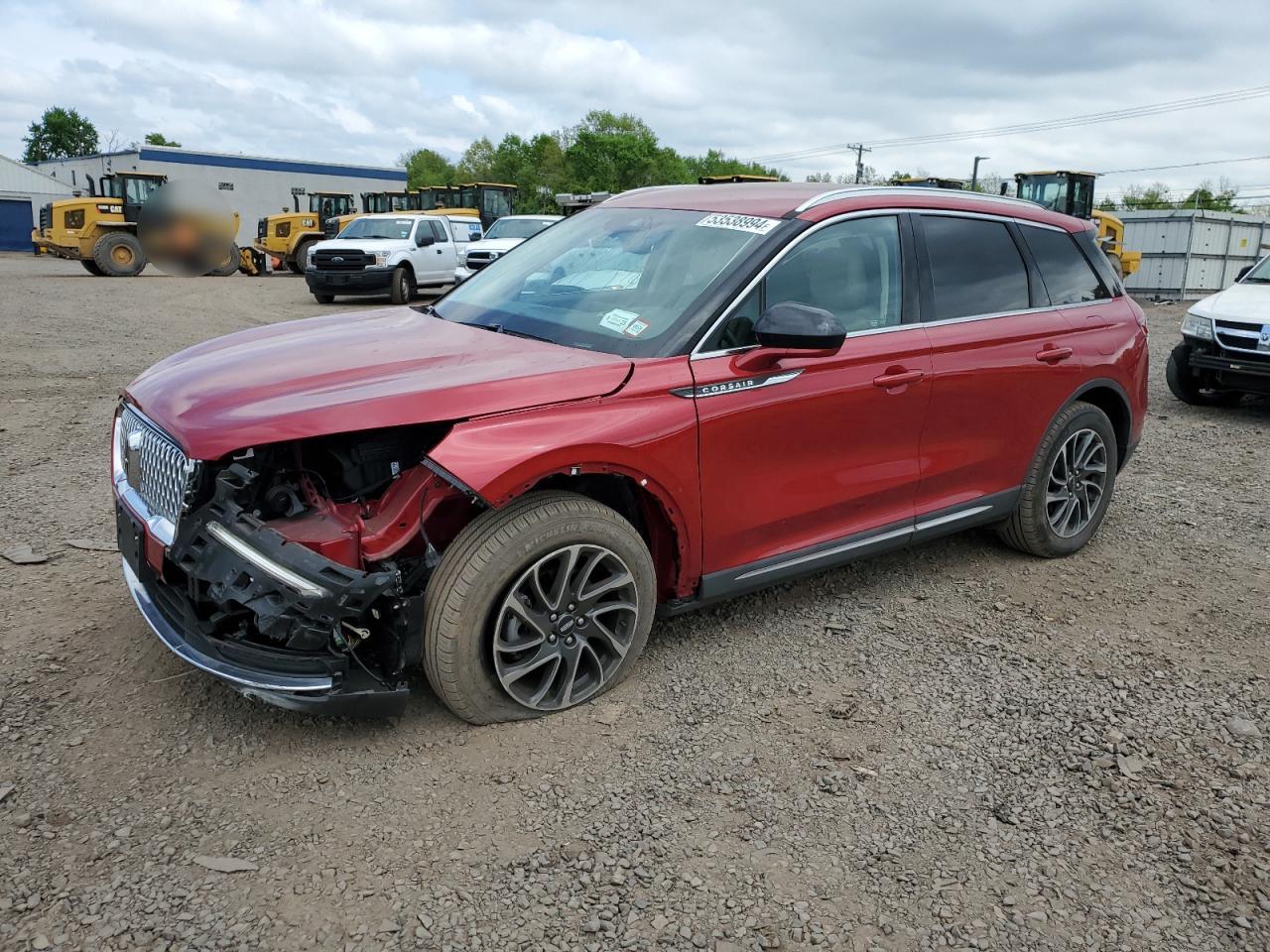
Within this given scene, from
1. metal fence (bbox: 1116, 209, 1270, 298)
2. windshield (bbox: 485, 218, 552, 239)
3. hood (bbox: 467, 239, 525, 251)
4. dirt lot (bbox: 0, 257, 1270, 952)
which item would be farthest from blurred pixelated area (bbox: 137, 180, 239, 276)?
metal fence (bbox: 1116, 209, 1270, 298)

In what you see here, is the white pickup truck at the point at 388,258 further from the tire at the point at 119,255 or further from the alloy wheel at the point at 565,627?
the alloy wheel at the point at 565,627

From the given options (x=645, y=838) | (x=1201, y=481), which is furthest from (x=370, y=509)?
(x=1201, y=481)

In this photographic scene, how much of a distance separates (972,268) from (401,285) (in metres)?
15.5

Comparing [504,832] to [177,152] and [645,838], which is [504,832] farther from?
[177,152]

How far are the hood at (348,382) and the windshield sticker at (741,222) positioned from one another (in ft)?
2.83

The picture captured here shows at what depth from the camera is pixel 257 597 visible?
276 centimetres

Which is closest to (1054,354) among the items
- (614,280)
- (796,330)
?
(796,330)

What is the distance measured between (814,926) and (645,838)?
54 cm

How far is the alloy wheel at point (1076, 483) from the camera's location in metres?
4.83

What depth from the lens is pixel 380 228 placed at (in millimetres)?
18953

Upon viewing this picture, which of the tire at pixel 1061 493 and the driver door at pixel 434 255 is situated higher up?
the driver door at pixel 434 255

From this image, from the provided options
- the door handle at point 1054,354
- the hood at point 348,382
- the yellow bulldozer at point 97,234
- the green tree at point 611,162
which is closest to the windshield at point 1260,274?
the door handle at point 1054,354

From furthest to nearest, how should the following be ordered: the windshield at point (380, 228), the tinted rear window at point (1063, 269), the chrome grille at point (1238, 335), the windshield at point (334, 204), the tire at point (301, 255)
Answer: the windshield at point (334, 204), the tire at point (301, 255), the windshield at point (380, 228), the chrome grille at point (1238, 335), the tinted rear window at point (1063, 269)

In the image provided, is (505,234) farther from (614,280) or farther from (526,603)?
(526,603)
